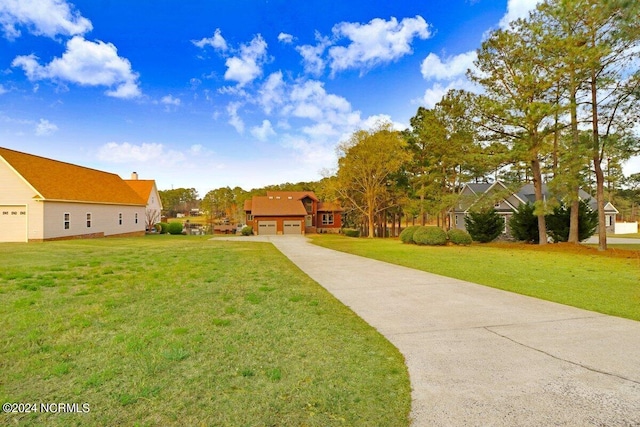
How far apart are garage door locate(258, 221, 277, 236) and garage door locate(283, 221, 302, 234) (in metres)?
1.24

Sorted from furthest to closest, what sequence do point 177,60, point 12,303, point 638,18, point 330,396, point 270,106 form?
point 270,106 → point 177,60 → point 638,18 → point 12,303 → point 330,396

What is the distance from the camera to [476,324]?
4.65m

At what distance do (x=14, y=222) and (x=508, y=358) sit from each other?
26.3 meters

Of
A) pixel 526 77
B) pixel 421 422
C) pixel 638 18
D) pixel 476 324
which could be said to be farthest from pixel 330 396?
pixel 526 77

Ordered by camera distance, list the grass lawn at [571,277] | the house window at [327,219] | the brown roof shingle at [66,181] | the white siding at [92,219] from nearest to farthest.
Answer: the grass lawn at [571,277] → the brown roof shingle at [66,181] → the white siding at [92,219] → the house window at [327,219]

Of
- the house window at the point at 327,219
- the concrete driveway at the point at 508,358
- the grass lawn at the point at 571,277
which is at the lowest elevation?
the grass lawn at the point at 571,277

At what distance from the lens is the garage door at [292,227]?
34.3 meters

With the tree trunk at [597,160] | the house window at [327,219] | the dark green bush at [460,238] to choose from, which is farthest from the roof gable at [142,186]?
the tree trunk at [597,160]

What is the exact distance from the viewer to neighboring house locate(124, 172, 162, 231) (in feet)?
113

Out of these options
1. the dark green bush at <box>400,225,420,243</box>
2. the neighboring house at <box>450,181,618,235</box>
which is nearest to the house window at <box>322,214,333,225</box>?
the neighboring house at <box>450,181,618,235</box>

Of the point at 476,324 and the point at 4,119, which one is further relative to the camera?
the point at 4,119

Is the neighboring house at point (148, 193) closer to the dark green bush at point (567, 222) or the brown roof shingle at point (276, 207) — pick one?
the brown roof shingle at point (276, 207)

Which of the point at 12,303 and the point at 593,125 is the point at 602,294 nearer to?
the point at 12,303

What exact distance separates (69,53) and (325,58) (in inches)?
507
